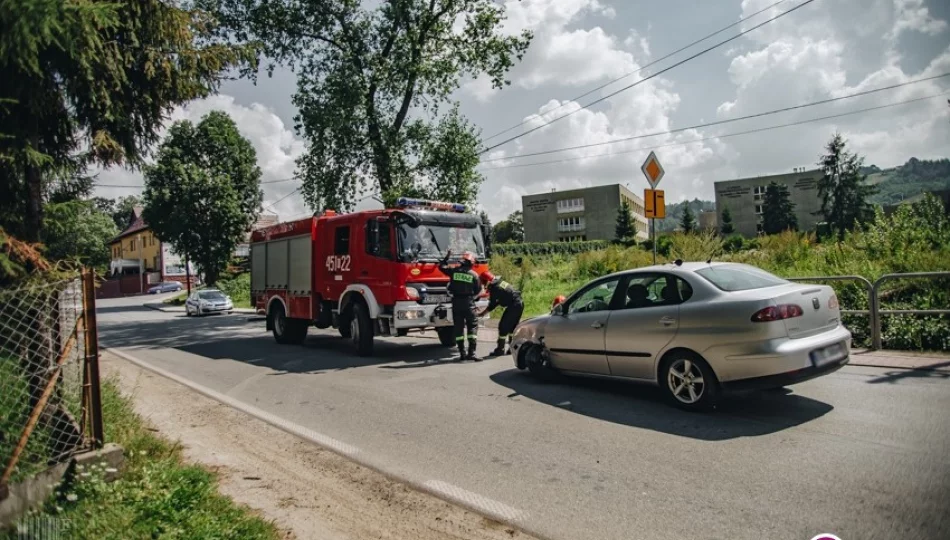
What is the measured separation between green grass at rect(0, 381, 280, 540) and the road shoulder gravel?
22 cm

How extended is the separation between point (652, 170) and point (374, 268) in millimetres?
5704

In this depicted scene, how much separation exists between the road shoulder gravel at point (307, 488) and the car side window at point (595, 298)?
3396mm

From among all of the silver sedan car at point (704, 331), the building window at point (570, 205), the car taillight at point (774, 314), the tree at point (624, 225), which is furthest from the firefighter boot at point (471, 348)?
the building window at point (570, 205)

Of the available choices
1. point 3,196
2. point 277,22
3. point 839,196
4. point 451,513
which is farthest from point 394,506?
point 839,196

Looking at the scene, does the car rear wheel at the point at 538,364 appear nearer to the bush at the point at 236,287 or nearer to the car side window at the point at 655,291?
the car side window at the point at 655,291

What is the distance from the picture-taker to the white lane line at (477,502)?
3626 mm

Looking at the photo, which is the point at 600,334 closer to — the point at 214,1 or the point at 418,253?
the point at 418,253

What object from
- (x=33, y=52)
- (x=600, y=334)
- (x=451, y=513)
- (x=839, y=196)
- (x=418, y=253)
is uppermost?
(x=839, y=196)

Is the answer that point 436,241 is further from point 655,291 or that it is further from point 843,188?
point 843,188

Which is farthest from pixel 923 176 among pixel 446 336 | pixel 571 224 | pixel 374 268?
pixel 571 224

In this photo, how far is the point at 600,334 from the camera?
258 inches

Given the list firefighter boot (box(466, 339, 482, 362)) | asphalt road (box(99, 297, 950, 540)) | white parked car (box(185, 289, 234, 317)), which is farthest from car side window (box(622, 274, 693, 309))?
white parked car (box(185, 289, 234, 317))

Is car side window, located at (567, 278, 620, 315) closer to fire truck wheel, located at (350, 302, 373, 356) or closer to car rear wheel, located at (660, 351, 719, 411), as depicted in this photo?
car rear wheel, located at (660, 351, 719, 411)

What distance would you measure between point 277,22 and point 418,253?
47.4 feet
